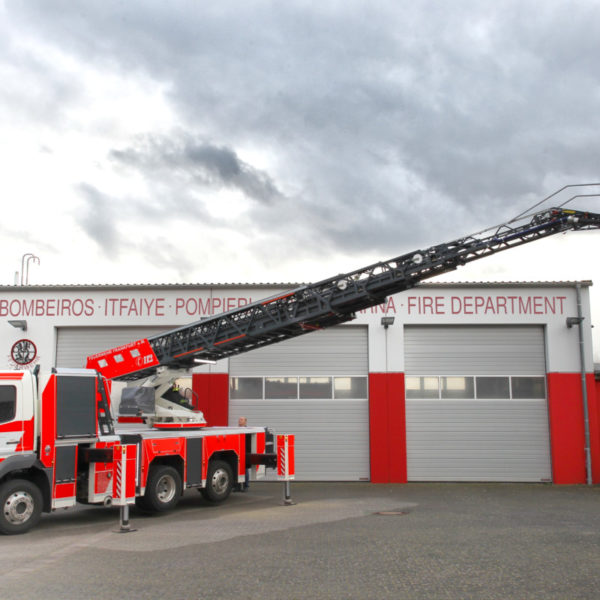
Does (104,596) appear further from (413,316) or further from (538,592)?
(413,316)

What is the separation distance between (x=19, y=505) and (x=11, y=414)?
1.44 meters

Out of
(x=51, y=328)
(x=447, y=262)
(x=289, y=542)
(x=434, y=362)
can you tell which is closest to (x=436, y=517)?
(x=289, y=542)

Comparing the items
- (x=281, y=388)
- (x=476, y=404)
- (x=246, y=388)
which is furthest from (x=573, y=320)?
(x=246, y=388)

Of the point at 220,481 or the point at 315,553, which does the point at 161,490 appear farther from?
the point at 315,553

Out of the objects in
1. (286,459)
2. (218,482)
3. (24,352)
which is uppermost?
(24,352)

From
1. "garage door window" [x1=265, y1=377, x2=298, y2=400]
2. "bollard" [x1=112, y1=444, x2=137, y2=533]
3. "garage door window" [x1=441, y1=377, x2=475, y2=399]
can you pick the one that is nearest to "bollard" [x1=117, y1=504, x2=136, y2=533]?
"bollard" [x1=112, y1=444, x2=137, y2=533]

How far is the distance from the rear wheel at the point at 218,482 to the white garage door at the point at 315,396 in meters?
5.16

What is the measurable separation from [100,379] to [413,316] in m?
10.1

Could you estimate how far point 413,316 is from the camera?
64.9ft

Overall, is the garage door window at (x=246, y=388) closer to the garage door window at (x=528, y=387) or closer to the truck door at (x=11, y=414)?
the garage door window at (x=528, y=387)

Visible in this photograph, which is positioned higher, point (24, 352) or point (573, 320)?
point (573, 320)

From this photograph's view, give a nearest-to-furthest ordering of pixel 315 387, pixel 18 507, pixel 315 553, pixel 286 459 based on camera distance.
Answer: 1. pixel 315 553
2. pixel 18 507
3. pixel 286 459
4. pixel 315 387

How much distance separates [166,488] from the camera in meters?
13.0

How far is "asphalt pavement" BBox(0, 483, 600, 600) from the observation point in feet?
23.2
